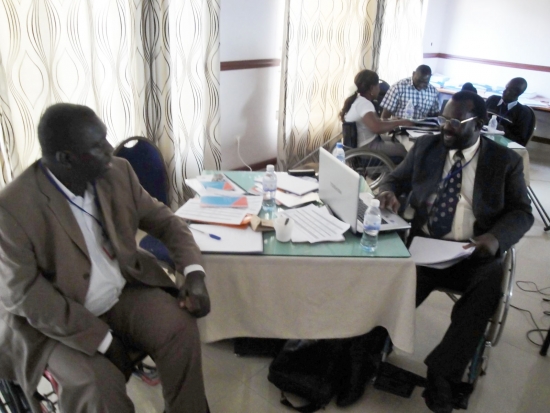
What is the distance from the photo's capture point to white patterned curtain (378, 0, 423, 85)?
459cm

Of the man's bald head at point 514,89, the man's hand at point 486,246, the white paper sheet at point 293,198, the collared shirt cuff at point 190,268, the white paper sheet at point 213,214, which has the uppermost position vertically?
the man's bald head at point 514,89

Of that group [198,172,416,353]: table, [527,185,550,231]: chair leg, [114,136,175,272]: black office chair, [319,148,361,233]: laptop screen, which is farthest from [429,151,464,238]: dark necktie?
[527,185,550,231]: chair leg

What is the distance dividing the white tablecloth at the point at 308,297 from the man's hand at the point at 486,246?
0.41 meters

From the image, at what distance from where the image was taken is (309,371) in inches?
73.4

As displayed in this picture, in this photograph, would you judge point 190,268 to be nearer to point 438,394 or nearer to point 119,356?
point 119,356

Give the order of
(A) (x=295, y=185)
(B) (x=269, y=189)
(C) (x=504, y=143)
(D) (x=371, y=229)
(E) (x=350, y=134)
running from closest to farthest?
(D) (x=371, y=229), (B) (x=269, y=189), (A) (x=295, y=185), (C) (x=504, y=143), (E) (x=350, y=134)

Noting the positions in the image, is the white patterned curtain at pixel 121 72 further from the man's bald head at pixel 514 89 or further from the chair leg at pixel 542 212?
the man's bald head at pixel 514 89

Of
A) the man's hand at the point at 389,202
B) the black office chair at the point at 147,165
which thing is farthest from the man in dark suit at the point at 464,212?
the black office chair at the point at 147,165

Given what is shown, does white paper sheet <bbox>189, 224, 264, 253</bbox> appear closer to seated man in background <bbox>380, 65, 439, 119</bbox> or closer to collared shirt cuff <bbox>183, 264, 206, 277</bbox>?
collared shirt cuff <bbox>183, 264, 206, 277</bbox>

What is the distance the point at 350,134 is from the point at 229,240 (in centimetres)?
216

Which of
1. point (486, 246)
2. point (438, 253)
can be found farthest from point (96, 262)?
point (486, 246)

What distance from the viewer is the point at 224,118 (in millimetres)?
3676

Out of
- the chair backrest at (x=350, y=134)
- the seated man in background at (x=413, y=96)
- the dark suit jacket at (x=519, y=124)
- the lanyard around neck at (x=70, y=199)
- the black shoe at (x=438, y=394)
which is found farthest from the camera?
the seated man in background at (x=413, y=96)

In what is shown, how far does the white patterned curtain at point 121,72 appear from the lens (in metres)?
2.25
